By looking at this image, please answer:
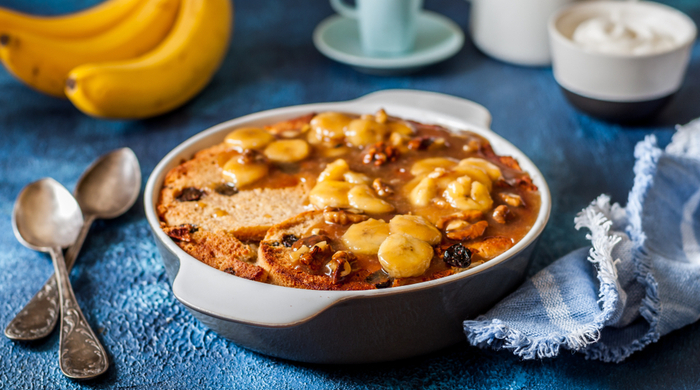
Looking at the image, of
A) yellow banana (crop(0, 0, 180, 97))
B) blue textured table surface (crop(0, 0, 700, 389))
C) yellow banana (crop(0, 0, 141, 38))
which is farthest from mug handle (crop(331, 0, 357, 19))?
yellow banana (crop(0, 0, 141, 38))

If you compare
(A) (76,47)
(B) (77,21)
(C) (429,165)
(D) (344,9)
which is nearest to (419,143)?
(C) (429,165)

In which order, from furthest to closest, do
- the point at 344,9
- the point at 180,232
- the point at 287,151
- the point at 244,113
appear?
the point at 344,9 < the point at 244,113 < the point at 287,151 < the point at 180,232

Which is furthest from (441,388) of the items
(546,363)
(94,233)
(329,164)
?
(94,233)

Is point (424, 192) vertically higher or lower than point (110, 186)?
higher

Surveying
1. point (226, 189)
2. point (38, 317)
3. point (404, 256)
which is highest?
point (404, 256)

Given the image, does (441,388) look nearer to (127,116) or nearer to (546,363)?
(546,363)

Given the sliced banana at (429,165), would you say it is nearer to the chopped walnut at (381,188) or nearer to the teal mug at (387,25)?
the chopped walnut at (381,188)

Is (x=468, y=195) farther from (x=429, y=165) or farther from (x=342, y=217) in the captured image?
(x=342, y=217)

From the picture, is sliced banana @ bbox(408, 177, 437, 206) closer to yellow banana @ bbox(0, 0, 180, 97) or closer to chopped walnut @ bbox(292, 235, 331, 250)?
chopped walnut @ bbox(292, 235, 331, 250)
